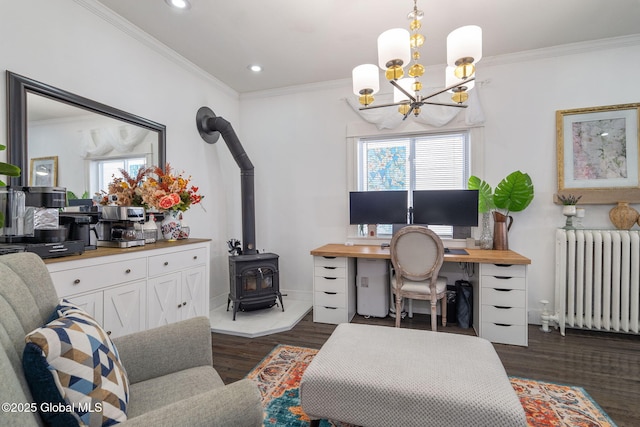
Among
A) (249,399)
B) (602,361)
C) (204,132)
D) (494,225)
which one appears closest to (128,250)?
(249,399)

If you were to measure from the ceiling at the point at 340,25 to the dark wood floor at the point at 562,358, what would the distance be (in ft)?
8.79

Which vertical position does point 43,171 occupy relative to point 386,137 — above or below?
below

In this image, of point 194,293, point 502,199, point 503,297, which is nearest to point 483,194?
point 502,199

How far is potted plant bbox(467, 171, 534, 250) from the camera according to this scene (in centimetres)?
279

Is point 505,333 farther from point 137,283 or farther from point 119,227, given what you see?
point 119,227

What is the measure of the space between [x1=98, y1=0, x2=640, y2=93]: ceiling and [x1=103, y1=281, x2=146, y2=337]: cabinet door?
2.04 meters

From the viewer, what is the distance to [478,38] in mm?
1563

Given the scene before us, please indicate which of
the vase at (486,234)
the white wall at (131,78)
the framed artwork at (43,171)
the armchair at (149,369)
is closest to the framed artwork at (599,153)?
the vase at (486,234)

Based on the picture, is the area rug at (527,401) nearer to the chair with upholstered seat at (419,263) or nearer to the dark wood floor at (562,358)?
the dark wood floor at (562,358)

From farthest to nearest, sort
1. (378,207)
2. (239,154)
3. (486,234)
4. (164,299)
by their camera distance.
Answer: (239,154), (378,207), (486,234), (164,299)

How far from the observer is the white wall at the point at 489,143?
9.27 feet

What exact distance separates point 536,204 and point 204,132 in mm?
3559

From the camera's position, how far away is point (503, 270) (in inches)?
101

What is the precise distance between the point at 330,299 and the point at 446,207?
1503mm
